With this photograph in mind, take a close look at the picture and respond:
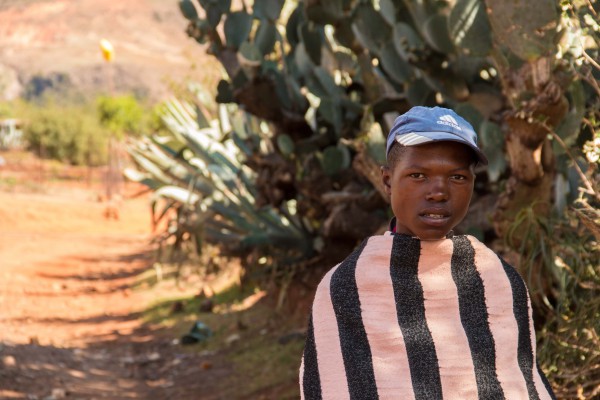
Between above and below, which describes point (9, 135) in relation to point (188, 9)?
above

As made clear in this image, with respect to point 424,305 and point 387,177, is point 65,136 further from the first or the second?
point 424,305

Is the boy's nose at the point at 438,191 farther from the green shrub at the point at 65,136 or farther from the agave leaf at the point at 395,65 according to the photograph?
the green shrub at the point at 65,136

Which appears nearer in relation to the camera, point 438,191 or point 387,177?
point 438,191

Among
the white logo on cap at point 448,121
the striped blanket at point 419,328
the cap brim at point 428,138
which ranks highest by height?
the white logo on cap at point 448,121

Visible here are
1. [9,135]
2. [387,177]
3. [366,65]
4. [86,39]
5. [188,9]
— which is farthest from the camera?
[86,39]

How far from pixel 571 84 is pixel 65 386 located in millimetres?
4526

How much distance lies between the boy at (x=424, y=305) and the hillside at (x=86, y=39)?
95.4 metres

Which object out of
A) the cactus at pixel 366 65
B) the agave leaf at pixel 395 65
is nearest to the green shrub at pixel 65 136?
the cactus at pixel 366 65

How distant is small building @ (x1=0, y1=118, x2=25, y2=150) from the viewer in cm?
5828

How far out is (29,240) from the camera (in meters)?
21.2

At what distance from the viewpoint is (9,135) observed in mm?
59875

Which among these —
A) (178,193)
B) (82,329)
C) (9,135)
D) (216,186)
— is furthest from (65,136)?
(216,186)

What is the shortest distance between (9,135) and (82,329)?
51.8 metres

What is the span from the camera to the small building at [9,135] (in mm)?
58281
